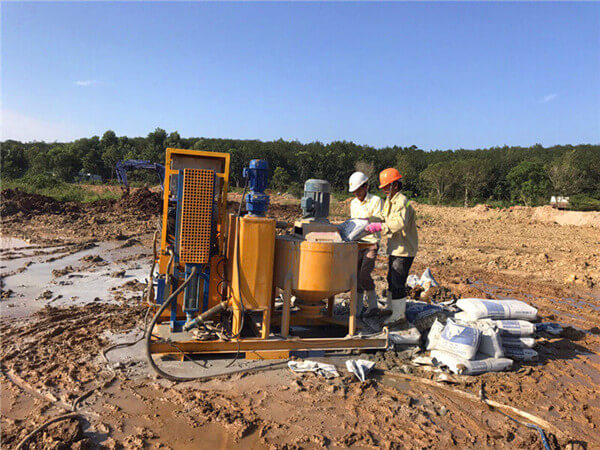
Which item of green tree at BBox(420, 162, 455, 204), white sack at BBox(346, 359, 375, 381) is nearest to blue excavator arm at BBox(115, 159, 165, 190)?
white sack at BBox(346, 359, 375, 381)

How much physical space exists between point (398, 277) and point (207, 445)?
286 cm

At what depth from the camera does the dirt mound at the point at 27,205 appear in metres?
15.9

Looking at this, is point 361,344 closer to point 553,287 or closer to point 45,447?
point 45,447

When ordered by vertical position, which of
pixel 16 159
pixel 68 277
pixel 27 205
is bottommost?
pixel 68 277

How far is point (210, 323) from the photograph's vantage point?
4.73m

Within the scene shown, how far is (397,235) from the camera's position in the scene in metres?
4.81

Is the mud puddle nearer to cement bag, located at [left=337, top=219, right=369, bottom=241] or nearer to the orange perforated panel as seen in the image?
the orange perforated panel

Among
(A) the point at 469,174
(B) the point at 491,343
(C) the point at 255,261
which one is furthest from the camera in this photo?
(A) the point at 469,174

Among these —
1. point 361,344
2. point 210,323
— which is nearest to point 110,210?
point 210,323

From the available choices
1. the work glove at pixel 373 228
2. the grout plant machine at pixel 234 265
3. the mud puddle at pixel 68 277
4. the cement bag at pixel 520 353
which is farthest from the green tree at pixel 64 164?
the cement bag at pixel 520 353

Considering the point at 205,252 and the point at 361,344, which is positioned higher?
the point at 205,252

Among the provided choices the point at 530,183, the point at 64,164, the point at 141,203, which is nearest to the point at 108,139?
the point at 64,164

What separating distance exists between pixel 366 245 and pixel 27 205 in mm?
16940

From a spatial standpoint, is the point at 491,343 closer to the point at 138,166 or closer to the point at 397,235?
the point at 397,235
